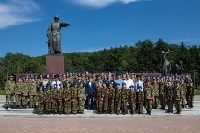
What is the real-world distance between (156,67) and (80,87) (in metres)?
47.0

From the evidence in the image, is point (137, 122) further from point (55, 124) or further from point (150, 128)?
point (55, 124)

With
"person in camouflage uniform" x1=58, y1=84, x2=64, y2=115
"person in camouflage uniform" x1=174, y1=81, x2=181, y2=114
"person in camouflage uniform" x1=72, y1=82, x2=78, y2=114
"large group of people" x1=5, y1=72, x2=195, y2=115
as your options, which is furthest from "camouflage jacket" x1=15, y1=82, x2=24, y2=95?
"person in camouflage uniform" x1=174, y1=81, x2=181, y2=114

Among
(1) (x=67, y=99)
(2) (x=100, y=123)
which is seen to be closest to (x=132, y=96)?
(1) (x=67, y=99)

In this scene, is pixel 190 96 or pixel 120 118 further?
pixel 190 96

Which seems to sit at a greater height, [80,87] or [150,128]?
[80,87]

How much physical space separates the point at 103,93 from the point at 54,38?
21.4 feet

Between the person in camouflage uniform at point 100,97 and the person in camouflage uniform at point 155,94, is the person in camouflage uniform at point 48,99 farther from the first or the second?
the person in camouflage uniform at point 155,94

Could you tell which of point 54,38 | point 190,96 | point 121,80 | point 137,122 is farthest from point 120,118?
point 54,38

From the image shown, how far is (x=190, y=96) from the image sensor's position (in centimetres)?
1714

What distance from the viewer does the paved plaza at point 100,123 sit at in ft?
35.6

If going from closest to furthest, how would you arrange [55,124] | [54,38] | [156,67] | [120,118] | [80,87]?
1. [55,124]
2. [120,118]
3. [80,87]
4. [54,38]
5. [156,67]

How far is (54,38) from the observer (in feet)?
67.4

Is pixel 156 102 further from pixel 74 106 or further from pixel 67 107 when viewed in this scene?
pixel 67 107

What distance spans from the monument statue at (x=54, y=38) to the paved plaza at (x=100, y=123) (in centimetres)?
526
